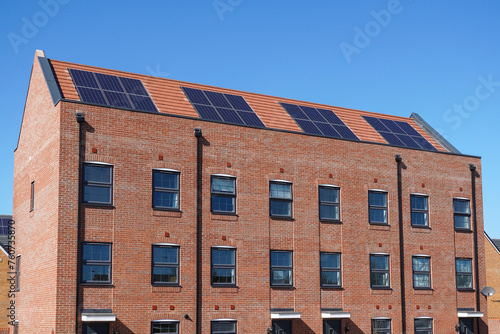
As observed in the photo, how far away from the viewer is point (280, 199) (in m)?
30.0

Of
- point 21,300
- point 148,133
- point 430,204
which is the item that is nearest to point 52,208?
point 148,133

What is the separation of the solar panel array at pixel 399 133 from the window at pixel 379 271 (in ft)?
20.6

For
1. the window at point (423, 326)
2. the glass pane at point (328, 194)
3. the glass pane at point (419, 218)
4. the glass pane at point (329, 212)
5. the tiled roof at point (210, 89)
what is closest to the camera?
the tiled roof at point (210, 89)

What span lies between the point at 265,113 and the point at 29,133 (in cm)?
1101

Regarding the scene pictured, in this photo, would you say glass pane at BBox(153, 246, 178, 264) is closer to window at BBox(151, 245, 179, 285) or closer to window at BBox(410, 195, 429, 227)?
window at BBox(151, 245, 179, 285)

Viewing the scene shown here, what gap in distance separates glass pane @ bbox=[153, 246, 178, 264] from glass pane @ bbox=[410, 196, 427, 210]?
12.7 m

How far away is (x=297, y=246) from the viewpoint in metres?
29.8

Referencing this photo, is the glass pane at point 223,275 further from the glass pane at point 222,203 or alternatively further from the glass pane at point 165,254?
the glass pane at point 222,203

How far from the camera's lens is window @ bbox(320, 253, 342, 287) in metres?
30.5

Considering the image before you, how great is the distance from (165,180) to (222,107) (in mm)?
5987

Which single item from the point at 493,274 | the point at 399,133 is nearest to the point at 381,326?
the point at 399,133

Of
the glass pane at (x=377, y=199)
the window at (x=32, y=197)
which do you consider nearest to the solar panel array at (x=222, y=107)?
the glass pane at (x=377, y=199)

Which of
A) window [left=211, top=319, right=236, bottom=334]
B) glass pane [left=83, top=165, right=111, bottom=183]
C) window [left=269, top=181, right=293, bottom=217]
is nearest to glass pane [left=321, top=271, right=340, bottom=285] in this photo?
window [left=269, top=181, right=293, bottom=217]

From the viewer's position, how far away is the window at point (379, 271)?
3177 centimetres
